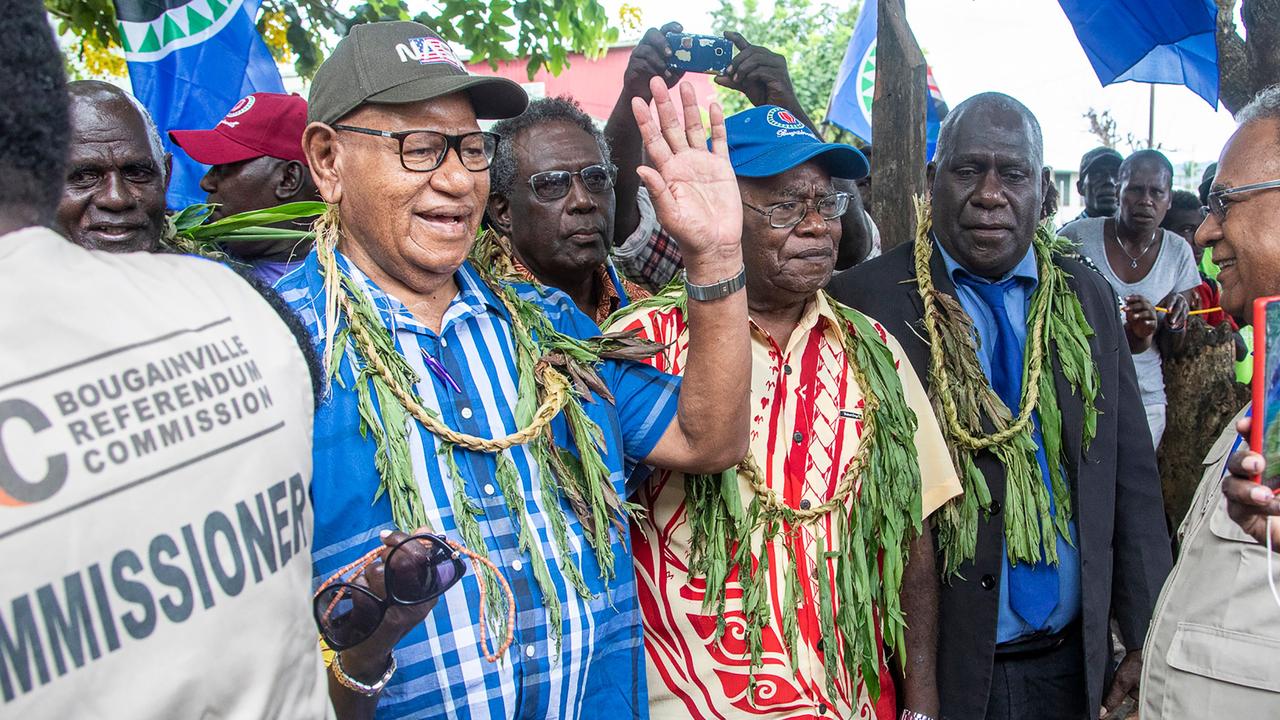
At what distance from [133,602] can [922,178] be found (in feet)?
13.1

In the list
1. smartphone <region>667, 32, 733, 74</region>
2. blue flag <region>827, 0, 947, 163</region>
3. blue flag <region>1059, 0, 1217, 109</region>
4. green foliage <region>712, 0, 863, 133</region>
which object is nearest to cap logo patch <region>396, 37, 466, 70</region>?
smartphone <region>667, 32, 733, 74</region>

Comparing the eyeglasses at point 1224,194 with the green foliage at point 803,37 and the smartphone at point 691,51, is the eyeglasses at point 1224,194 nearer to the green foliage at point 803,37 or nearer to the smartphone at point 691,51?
the smartphone at point 691,51

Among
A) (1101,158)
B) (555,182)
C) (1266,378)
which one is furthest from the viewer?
(1101,158)

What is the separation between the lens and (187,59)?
4891mm

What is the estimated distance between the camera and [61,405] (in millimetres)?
993

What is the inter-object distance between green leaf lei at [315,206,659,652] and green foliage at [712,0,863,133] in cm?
2089

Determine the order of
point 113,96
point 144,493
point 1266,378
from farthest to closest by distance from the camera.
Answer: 1. point 113,96
2. point 1266,378
3. point 144,493

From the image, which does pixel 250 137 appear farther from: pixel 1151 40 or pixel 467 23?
pixel 1151 40

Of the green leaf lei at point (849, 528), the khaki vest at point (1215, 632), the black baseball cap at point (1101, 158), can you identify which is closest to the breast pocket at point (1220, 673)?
the khaki vest at point (1215, 632)

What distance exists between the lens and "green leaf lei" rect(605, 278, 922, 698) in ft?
8.38

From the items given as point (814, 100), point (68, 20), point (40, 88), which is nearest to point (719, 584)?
point (40, 88)

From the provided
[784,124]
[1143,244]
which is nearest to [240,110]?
[784,124]

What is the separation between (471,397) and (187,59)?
3665 millimetres

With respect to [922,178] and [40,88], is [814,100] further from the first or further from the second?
[40,88]
